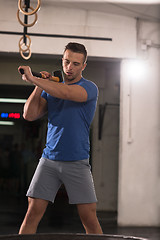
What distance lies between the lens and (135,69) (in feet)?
16.8

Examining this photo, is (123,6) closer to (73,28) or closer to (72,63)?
(73,28)

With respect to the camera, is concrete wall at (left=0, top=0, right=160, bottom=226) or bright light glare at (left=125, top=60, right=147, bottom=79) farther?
bright light glare at (left=125, top=60, right=147, bottom=79)

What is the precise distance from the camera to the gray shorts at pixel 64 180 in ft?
7.05

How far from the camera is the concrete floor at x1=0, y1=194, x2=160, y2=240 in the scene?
171 inches

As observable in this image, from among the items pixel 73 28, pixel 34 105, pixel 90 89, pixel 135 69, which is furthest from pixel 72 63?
pixel 135 69

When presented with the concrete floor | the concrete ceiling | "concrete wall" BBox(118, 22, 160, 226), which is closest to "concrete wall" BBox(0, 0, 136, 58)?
the concrete ceiling

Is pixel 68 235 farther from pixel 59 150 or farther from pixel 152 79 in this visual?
pixel 152 79

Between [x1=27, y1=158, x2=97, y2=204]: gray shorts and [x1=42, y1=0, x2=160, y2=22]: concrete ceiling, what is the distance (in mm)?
2921

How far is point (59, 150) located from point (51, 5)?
3.24m

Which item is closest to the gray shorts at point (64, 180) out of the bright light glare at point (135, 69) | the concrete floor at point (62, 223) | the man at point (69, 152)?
the man at point (69, 152)

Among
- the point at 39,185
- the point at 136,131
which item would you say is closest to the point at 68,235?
the point at 39,185

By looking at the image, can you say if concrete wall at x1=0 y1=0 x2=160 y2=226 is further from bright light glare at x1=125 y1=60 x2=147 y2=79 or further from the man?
the man

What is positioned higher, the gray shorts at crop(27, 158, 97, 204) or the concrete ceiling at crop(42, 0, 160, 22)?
the concrete ceiling at crop(42, 0, 160, 22)

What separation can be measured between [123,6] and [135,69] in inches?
33.2
